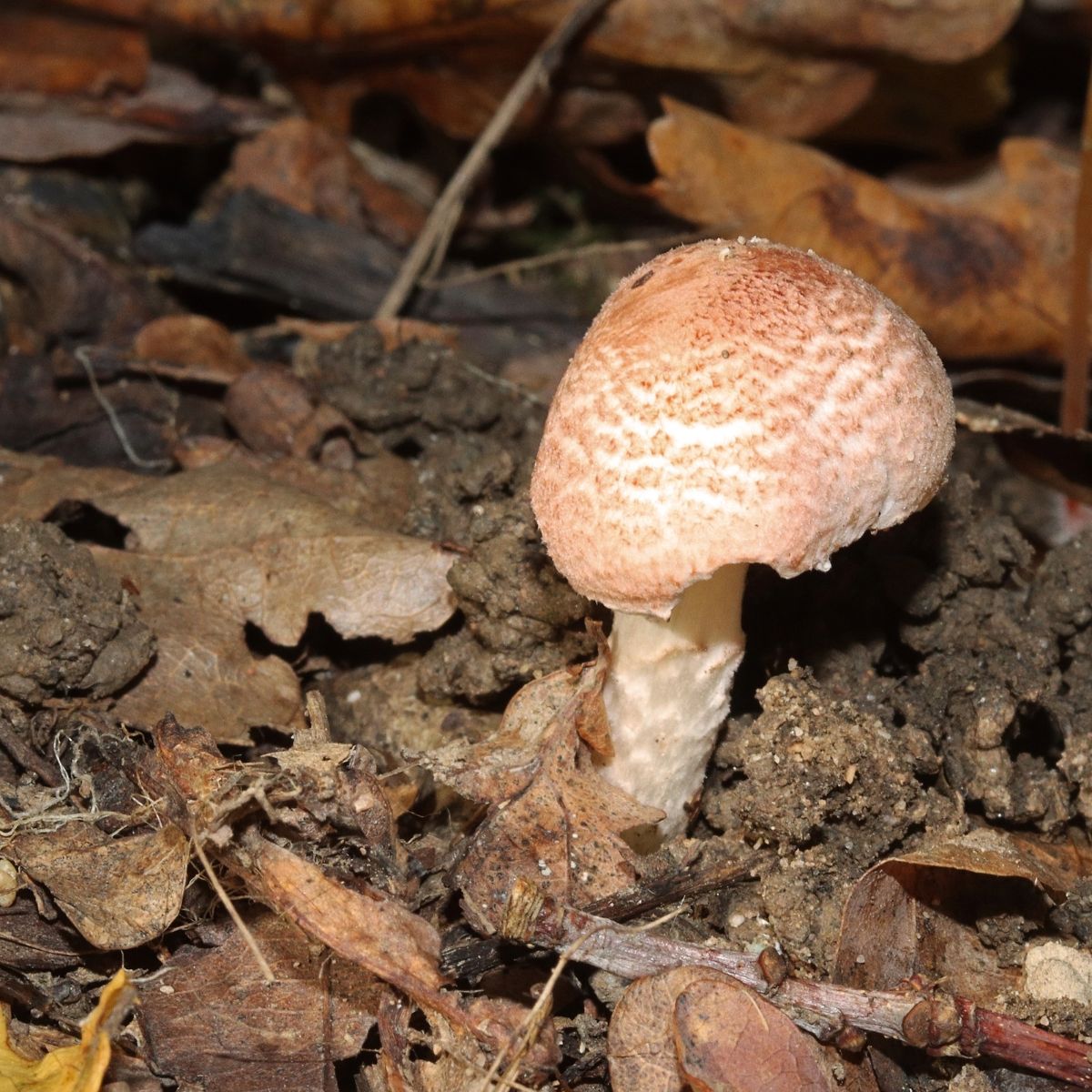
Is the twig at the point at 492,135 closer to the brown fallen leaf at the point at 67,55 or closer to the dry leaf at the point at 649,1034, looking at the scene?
the brown fallen leaf at the point at 67,55

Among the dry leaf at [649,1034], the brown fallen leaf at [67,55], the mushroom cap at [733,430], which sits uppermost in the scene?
the mushroom cap at [733,430]

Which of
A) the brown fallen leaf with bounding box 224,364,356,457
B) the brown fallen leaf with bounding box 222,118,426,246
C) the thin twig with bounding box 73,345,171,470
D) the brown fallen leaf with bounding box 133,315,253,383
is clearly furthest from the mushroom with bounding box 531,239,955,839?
the brown fallen leaf with bounding box 222,118,426,246

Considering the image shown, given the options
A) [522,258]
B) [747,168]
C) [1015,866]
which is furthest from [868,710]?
[522,258]

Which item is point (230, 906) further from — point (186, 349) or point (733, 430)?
point (186, 349)

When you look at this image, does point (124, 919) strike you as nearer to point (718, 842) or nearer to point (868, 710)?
point (718, 842)

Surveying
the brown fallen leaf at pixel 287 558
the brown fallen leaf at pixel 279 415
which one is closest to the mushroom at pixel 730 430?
the brown fallen leaf at pixel 287 558
